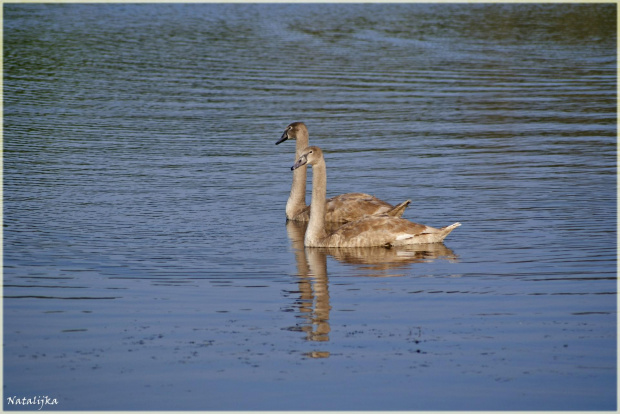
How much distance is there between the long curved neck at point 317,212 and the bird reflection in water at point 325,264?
15 cm

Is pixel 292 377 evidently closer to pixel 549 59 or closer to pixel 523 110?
pixel 523 110

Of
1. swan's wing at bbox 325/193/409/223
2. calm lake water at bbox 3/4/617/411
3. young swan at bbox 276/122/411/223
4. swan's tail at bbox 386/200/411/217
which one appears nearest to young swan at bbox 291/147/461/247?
calm lake water at bbox 3/4/617/411

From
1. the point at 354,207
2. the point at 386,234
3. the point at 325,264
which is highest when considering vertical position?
the point at 354,207

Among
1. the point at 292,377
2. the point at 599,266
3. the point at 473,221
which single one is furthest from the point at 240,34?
the point at 292,377

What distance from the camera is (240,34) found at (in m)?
46.8

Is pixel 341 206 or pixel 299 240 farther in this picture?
pixel 341 206

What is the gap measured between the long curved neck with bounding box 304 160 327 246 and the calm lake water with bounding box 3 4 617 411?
11.1 inches

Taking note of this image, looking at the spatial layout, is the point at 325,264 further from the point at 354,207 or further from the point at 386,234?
the point at 354,207

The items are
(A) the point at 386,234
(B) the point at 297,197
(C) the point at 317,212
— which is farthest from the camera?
(B) the point at 297,197

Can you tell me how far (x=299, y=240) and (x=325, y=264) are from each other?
1796 millimetres

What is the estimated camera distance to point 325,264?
13.8 m

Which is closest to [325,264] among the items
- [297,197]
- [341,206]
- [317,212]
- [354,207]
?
[317,212]

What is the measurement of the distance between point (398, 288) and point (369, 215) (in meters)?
3.14

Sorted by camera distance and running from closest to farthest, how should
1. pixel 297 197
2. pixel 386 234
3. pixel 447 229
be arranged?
1. pixel 447 229
2. pixel 386 234
3. pixel 297 197
